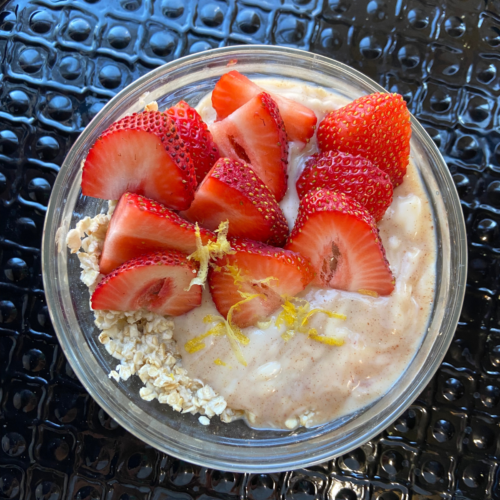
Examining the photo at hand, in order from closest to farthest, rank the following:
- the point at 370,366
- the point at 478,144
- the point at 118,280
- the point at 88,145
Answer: the point at 118,280 < the point at 370,366 < the point at 88,145 < the point at 478,144

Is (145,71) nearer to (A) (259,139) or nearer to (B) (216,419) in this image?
(A) (259,139)

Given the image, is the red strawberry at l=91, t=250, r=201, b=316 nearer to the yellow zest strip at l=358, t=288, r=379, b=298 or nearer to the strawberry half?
the strawberry half

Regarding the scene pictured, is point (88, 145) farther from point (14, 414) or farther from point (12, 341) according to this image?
point (14, 414)

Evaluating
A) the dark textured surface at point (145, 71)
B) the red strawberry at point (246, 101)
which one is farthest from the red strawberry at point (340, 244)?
the dark textured surface at point (145, 71)

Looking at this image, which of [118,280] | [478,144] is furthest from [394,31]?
[118,280]

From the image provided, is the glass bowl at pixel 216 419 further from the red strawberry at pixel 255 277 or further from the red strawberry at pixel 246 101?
the red strawberry at pixel 255 277

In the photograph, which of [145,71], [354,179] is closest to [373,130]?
[354,179]

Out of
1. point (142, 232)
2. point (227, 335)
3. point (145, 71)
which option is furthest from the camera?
point (145, 71)

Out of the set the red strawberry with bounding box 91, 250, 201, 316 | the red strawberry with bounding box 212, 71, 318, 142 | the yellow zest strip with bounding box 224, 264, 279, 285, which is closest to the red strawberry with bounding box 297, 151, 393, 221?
the red strawberry with bounding box 212, 71, 318, 142
